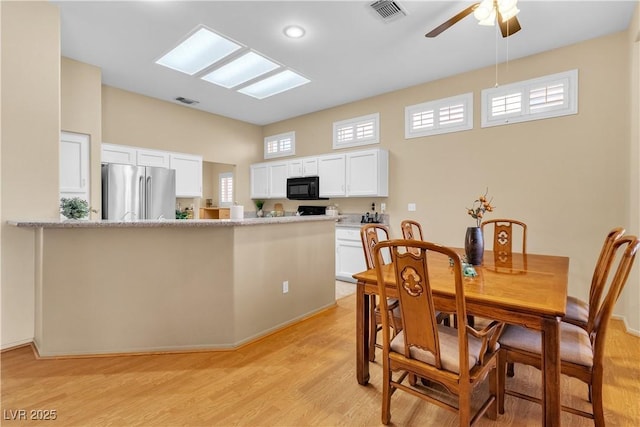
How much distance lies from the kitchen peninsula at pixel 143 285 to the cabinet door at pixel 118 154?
2036mm

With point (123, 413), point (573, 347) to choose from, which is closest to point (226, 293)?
point (123, 413)

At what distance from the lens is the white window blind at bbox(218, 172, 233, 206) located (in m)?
7.35

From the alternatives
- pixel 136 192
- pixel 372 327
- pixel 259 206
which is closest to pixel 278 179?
pixel 259 206

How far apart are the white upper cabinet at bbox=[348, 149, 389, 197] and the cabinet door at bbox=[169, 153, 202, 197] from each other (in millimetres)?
2660

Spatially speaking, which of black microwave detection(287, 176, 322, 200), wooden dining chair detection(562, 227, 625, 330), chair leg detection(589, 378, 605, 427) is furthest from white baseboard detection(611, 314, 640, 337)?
black microwave detection(287, 176, 322, 200)

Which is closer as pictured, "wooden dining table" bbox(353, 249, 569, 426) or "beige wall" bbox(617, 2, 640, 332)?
"wooden dining table" bbox(353, 249, 569, 426)

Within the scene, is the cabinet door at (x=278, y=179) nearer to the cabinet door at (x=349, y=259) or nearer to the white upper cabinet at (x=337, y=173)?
the white upper cabinet at (x=337, y=173)

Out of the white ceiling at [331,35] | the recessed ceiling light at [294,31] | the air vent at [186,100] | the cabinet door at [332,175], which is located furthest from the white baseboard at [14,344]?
the cabinet door at [332,175]

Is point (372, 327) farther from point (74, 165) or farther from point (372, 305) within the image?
point (74, 165)

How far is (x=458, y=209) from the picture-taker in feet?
14.4

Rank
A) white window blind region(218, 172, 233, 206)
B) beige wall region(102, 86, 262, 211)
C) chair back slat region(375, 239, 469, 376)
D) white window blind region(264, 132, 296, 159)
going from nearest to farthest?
chair back slat region(375, 239, 469, 376) → beige wall region(102, 86, 262, 211) → white window blind region(264, 132, 296, 159) → white window blind region(218, 172, 233, 206)

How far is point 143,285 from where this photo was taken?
8.57ft

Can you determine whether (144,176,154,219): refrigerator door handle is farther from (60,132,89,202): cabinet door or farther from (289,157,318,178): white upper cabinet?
(289,157,318,178): white upper cabinet

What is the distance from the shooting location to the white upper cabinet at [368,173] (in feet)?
16.1
